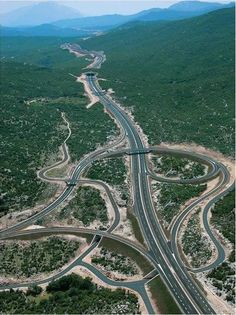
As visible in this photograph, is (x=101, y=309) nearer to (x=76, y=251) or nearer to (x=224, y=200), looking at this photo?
(x=76, y=251)

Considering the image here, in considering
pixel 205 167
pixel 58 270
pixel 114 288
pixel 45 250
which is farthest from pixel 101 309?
pixel 205 167

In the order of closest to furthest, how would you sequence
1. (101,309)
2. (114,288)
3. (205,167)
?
(101,309) → (114,288) → (205,167)

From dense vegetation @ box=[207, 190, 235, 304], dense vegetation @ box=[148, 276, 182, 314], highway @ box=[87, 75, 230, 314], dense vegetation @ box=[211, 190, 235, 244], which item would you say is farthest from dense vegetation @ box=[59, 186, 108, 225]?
dense vegetation @ box=[207, 190, 235, 304]

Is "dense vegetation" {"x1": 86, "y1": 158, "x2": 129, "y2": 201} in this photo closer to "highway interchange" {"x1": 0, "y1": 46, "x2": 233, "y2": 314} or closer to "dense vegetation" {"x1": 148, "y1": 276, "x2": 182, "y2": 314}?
"highway interchange" {"x1": 0, "y1": 46, "x2": 233, "y2": 314}

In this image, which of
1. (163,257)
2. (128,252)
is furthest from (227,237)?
(128,252)

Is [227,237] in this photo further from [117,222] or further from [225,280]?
[117,222]

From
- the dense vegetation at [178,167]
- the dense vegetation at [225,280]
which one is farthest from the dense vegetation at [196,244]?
the dense vegetation at [178,167]
